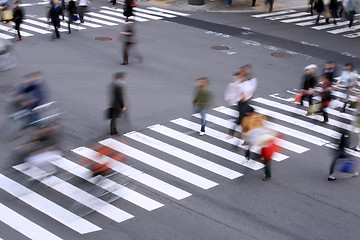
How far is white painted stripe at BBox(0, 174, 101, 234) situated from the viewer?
35.9ft

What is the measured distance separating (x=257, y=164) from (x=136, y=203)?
361 centimetres

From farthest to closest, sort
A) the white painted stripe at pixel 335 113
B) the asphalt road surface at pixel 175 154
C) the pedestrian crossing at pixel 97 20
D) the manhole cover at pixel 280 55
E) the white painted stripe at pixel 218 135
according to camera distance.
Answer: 1. the pedestrian crossing at pixel 97 20
2. the manhole cover at pixel 280 55
3. the white painted stripe at pixel 335 113
4. the white painted stripe at pixel 218 135
5. the asphalt road surface at pixel 175 154

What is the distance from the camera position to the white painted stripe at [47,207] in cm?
1093

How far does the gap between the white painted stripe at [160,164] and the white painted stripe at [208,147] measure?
136cm

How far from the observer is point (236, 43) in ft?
82.2

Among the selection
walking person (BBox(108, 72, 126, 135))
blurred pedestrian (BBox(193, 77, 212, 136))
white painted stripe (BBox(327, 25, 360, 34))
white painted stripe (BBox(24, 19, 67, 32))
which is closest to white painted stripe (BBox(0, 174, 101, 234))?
walking person (BBox(108, 72, 126, 135))

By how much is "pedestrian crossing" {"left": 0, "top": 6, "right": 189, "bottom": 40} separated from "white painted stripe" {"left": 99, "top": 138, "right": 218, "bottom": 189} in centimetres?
1214

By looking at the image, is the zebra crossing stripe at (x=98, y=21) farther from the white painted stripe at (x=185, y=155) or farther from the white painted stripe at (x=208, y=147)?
the white painted stripe at (x=185, y=155)

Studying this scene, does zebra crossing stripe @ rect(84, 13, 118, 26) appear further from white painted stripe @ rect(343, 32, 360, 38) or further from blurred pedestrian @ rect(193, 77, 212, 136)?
blurred pedestrian @ rect(193, 77, 212, 136)

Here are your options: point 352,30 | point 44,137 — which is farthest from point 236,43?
point 44,137

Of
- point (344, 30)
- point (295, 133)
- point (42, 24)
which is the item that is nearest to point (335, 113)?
point (295, 133)

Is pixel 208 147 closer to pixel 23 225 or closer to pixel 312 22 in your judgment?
pixel 23 225

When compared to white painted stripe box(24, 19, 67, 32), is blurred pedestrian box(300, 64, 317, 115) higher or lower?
higher

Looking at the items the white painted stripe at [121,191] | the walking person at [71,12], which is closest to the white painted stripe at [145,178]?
the white painted stripe at [121,191]
